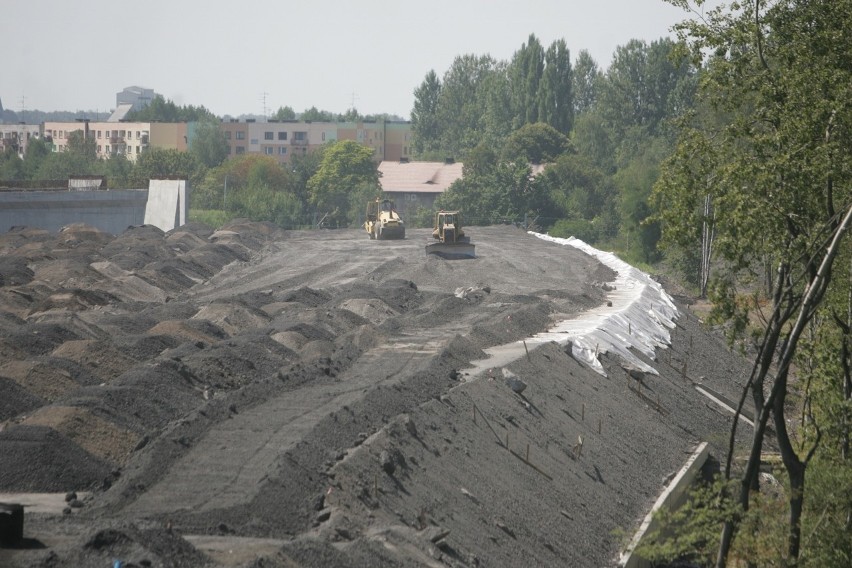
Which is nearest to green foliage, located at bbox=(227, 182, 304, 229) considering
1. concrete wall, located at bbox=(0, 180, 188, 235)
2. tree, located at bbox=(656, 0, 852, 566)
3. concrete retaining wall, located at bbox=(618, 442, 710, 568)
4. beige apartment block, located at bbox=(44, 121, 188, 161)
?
concrete wall, located at bbox=(0, 180, 188, 235)

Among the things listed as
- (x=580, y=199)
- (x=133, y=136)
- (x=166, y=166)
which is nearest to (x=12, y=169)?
(x=166, y=166)

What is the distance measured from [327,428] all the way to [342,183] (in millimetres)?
82353

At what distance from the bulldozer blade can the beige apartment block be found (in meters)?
92.7

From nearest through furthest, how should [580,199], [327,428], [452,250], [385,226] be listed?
[327,428], [452,250], [385,226], [580,199]

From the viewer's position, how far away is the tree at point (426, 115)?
526 feet

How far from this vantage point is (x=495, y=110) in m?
132

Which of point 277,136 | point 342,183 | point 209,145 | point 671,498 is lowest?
point 671,498

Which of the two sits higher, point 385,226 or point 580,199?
point 580,199

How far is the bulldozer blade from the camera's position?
5944 centimetres

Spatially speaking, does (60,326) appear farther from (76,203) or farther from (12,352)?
(76,203)

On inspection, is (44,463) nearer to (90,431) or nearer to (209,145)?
(90,431)

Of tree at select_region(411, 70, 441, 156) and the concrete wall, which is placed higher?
tree at select_region(411, 70, 441, 156)

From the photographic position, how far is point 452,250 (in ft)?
196

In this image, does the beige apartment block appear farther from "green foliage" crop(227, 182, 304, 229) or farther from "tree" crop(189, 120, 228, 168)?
"green foliage" crop(227, 182, 304, 229)
